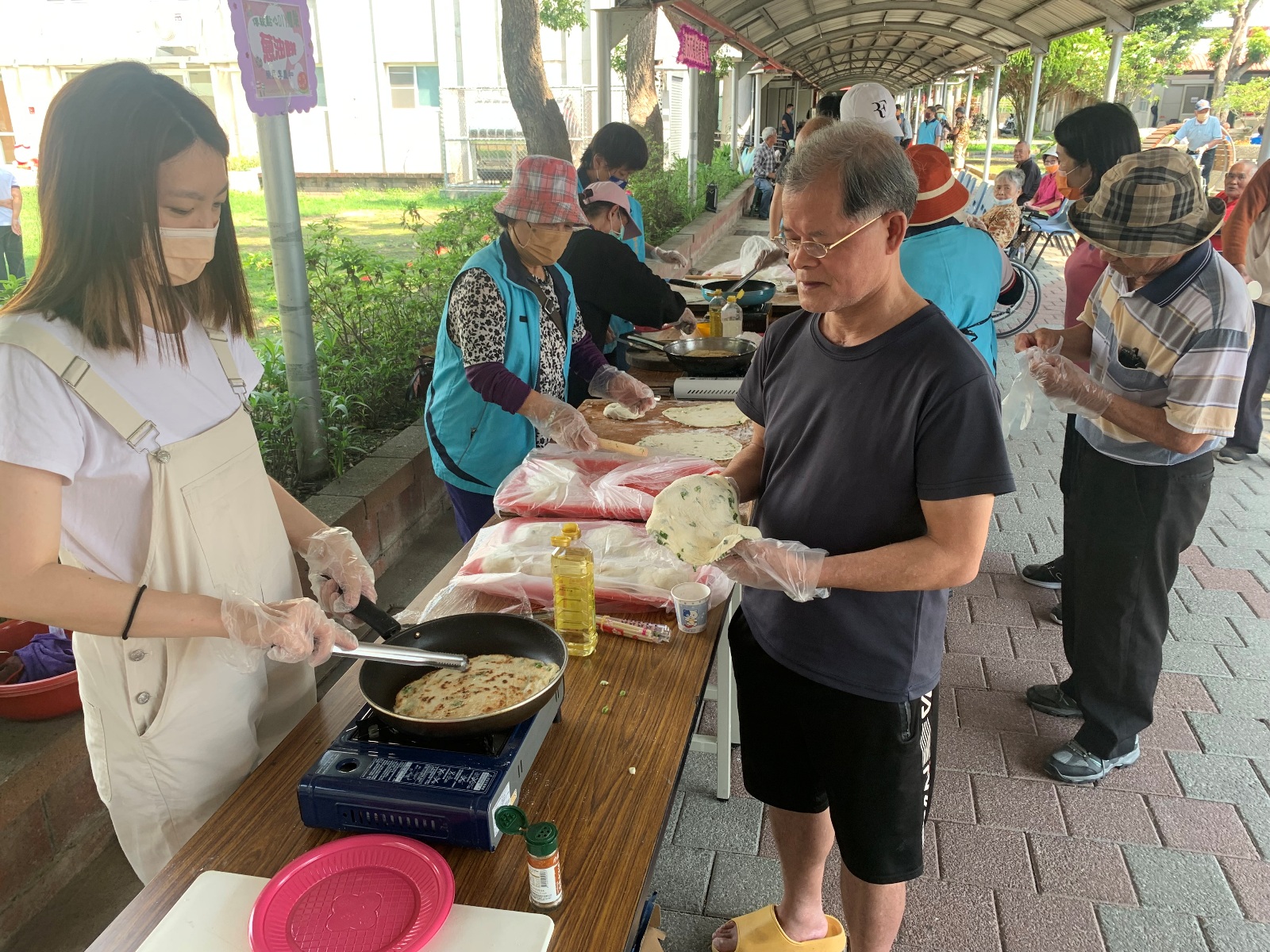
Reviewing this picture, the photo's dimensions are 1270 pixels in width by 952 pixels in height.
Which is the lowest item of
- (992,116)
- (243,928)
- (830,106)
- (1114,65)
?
(243,928)

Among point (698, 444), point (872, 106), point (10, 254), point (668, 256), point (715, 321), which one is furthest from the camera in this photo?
point (10, 254)

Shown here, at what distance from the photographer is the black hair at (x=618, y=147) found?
14.0 ft

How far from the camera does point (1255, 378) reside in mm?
4520

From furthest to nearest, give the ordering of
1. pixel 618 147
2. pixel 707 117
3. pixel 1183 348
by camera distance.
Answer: pixel 707 117 → pixel 618 147 → pixel 1183 348

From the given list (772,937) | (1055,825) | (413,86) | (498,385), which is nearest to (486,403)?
(498,385)

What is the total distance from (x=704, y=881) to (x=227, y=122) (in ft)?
36.8

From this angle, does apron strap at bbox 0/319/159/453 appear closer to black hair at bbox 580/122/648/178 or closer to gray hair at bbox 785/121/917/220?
gray hair at bbox 785/121/917/220

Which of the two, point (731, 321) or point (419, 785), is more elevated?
point (731, 321)

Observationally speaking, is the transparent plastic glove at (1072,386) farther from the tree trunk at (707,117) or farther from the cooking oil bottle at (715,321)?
the tree trunk at (707,117)

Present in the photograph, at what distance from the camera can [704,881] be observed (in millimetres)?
2516

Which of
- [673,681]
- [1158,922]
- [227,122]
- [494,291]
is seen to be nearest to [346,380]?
[494,291]

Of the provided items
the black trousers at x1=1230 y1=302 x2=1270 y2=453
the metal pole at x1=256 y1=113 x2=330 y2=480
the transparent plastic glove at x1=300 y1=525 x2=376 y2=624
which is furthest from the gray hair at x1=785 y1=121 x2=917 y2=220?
the black trousers at x1=1230 y1=302 x2=1270 y2=453

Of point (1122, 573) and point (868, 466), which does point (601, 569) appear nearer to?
point (868, 466)

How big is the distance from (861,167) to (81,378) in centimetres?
135
